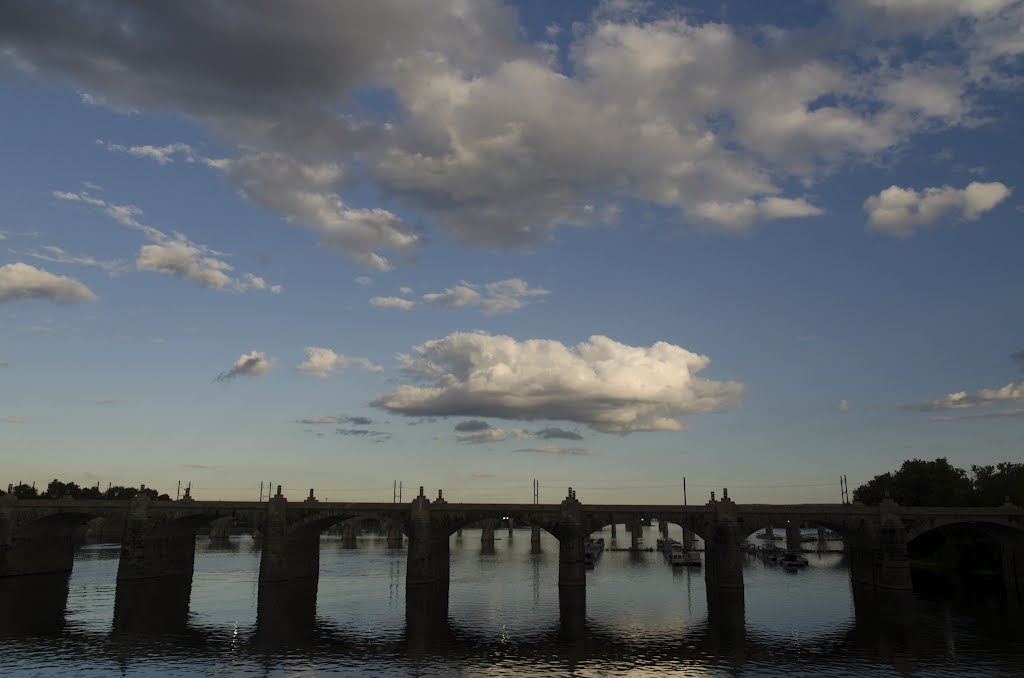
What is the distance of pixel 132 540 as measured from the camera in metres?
89.1

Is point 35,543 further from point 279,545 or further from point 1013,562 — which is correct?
point 1013,562

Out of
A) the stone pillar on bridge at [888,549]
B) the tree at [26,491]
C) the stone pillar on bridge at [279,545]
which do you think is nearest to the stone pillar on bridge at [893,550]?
the stone pillar on bridge at [888,549]

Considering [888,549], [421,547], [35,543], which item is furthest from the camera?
[35,543]

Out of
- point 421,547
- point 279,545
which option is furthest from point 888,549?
point 279,545

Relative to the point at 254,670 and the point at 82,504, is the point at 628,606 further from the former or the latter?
the point at 82,504

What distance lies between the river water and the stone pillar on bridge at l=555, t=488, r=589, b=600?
122 inches

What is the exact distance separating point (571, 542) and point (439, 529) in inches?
669

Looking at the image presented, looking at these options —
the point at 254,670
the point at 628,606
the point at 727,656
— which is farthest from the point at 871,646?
the point at 254,670

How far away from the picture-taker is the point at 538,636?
57750 millimetres

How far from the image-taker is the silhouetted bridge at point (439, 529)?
84.6 meters

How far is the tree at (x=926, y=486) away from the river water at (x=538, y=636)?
2250 centimetres

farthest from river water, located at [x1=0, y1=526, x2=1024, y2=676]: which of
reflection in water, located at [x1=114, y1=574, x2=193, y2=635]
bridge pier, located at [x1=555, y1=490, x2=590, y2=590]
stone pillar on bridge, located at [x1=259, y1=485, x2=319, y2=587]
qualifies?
stone pillar on bridge, located at [x1=259, y1=485, x2=319, y2=587]

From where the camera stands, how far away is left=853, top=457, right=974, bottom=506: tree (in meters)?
112

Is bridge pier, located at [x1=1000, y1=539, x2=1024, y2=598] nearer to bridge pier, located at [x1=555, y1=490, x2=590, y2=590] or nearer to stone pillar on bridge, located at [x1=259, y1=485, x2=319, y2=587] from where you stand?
bridge pier, located at [x1=555, y1=490, x2=590, y2=590]
